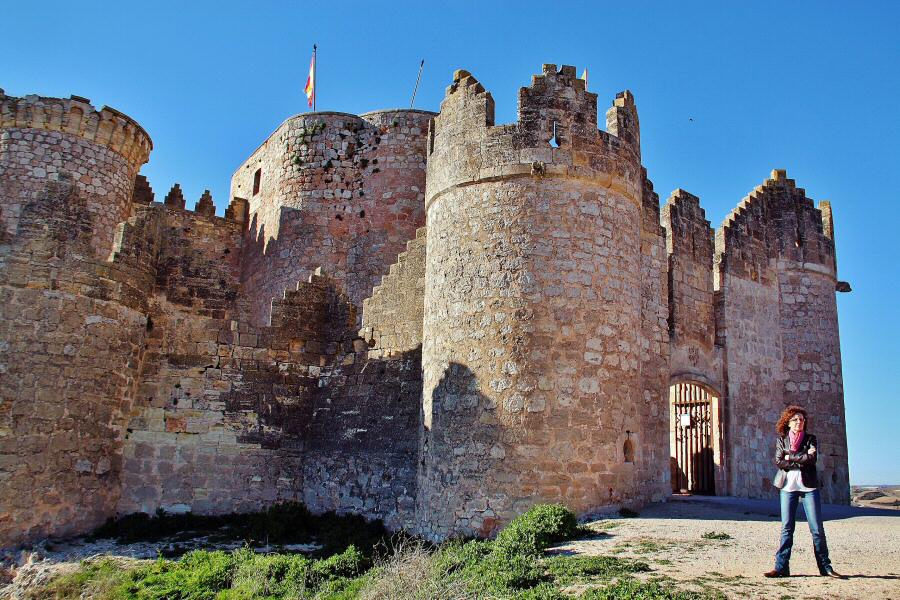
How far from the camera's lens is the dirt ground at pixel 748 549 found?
7371 mm

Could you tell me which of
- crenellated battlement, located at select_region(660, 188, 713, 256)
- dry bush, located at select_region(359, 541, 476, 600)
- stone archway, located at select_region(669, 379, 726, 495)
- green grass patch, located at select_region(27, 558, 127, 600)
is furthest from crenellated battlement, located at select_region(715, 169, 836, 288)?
green grass patch, located at select_region(27, 558, 127, 600)

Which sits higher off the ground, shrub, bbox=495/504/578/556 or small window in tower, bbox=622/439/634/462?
small window in tower, bbox=622/439/634/462

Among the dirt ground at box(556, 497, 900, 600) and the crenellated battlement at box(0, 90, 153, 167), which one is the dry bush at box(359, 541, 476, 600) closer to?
the dirt ground at box(556, 497, 900, 600)

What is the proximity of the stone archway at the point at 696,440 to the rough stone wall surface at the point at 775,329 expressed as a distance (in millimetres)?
285

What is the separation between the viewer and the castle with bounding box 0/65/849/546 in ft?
38.1

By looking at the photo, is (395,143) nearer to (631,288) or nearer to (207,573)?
(631,288)

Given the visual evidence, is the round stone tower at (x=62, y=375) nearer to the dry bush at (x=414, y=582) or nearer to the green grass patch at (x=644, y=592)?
the dry bush at (x=414, y=582)

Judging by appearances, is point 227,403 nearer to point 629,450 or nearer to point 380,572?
point 380,572

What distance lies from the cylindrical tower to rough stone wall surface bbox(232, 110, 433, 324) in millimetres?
3523

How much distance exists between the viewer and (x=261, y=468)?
568 inches

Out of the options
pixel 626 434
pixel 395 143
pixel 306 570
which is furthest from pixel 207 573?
pixel 395 143

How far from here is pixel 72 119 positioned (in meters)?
18.1

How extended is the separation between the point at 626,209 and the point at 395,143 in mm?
8228

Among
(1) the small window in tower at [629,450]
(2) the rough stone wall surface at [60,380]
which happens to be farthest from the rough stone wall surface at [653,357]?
(2) the rough stone wall surface at [60,380]
